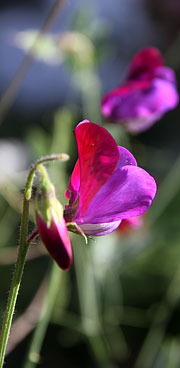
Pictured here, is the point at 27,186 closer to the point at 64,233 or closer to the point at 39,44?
the point at 64,233

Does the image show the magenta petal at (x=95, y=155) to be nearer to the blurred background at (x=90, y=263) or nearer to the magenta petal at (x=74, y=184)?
the magenta petal at (x=74, y=184)

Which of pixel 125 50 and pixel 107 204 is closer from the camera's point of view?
pixel 107 204

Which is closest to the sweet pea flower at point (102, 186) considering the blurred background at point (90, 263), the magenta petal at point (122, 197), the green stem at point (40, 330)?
the magenta petal at point (122, 197)

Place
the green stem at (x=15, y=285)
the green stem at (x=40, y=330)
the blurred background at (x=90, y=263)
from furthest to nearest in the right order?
the blurred background at (x=90, y=263) < the green stem at (x=40, y=330) < the green stem at (x=15, y=285)

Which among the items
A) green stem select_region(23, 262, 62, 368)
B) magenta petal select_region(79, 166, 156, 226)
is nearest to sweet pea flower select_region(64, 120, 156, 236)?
magenta petal select_region(79, 166, 156, 226)

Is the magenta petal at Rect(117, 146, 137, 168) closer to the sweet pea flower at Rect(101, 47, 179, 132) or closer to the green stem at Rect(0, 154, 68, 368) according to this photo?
the green stem at Rect(0, 154, 68, 368)

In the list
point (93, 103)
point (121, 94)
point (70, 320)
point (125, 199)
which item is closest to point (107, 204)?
point (125, 199)

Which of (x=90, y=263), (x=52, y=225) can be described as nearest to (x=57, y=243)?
(x=52, y=225)
